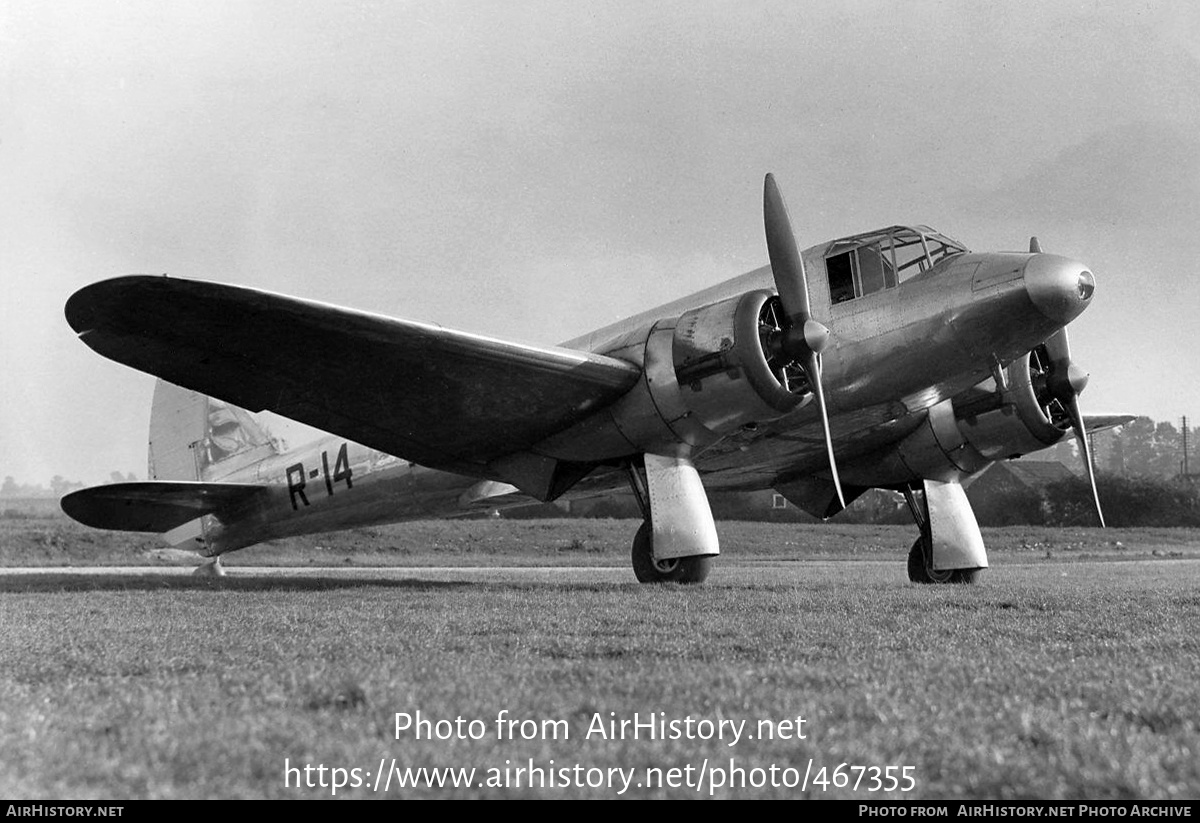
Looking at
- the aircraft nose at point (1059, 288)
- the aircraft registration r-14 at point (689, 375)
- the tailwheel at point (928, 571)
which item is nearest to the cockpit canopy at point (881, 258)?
the aircraft registration r-14 at point (689, 375)

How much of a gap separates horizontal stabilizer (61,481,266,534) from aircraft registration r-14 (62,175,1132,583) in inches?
2.3

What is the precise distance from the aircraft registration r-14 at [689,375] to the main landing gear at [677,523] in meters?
0.03

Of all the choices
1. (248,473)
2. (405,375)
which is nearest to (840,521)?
(248,473)

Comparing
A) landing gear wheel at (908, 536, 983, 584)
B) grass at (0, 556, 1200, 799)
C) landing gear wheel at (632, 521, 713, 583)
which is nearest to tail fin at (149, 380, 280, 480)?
landing gear wheel at (632, 521, 713, 583)

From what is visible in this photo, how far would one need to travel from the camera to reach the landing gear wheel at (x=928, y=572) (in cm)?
1373

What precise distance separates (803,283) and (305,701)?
8.37 meters

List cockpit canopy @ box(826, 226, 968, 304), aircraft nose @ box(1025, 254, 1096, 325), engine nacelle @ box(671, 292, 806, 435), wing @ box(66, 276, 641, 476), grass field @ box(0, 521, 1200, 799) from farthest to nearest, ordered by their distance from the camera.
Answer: cockpit canopy @ box(826, 226, 968, 304), engine nacelle @ box(671, 292, 806, 435), aircraft nose @ box(1025, 254, 1096, 325), wing @ box(66, 276, 641, 476), grass field @ box(0, 521, 1200, 799)

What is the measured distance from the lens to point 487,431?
1177cm

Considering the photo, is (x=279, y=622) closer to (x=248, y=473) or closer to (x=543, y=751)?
(x=543, y=751)

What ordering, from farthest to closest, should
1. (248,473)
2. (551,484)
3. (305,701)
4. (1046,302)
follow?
(248,473) → (551,484) → (1046,302) → (305,701)

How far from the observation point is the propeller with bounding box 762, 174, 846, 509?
10.6 meters

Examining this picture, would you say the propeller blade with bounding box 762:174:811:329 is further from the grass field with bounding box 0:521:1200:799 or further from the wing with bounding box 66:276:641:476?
the grass field with bounding box 0:521:1200:799

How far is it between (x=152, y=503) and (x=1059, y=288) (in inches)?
499

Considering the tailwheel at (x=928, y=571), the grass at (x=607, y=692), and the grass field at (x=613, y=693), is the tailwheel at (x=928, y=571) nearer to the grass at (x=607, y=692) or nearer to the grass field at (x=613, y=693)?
the grass field at (x=613, y=693)
